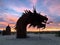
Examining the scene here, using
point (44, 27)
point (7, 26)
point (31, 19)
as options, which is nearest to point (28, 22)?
point (31, 19)

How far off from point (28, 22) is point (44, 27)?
7.08ft

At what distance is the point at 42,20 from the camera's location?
20.8 metres

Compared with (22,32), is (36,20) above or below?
→ above

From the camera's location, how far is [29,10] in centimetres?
2020

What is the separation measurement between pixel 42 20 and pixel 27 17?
1984 mm

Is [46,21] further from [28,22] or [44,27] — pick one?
[28,22]

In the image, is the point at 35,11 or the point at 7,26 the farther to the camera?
the point at 7,26

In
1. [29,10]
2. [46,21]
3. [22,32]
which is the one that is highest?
[29,10]

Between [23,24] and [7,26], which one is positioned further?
[7,26]

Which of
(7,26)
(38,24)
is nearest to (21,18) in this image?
(38,24)

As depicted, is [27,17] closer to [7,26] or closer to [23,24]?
[23,24]

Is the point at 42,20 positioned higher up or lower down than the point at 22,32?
higher up

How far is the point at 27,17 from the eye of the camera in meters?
20.2

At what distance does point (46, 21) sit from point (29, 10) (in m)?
2.63
